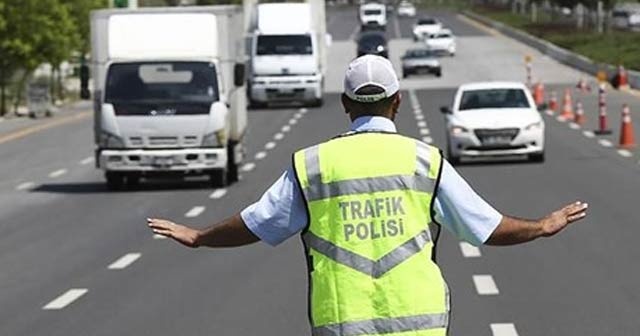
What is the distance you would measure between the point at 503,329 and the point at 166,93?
1611cm

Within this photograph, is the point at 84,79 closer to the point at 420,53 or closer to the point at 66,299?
the point at 66,299

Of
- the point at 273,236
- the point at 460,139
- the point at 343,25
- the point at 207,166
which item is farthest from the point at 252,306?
the point at 343,25

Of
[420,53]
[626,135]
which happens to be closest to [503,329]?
[626,135]

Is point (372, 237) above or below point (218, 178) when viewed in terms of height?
above

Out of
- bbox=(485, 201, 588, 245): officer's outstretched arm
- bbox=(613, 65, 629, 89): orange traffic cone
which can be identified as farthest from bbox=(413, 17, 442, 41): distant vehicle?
bbox=(485, 201, 588, 245): officer's outstretched arm

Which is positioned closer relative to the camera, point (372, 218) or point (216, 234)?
point (372, 218)

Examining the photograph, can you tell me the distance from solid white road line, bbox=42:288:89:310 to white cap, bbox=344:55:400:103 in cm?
967

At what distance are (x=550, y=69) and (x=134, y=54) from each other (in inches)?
1980

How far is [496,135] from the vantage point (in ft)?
104

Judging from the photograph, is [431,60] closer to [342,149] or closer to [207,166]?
[207,166]

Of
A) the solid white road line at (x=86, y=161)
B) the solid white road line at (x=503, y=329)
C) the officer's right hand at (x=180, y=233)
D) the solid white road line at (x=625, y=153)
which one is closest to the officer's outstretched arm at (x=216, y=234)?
the officer's right hand at (x=180, y=233)

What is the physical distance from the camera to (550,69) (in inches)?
3073

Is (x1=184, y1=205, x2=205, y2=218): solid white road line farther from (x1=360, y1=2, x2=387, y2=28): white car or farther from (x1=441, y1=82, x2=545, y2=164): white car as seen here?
(x1=360, y1=2, x2=387, y2=28): white car

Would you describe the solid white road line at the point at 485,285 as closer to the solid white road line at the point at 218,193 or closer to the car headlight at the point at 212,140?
the solid white road line at the point at 218,193
